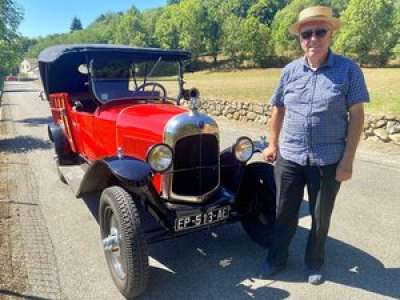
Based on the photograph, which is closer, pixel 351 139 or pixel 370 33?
pixel 351 139

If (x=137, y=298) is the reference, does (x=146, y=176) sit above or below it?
above

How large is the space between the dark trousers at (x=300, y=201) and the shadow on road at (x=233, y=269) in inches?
9.1

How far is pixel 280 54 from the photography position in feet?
189

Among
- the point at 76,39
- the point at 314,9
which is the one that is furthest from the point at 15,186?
the point at 76,39

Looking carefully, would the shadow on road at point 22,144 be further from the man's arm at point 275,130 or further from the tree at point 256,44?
the tree at point 256,44

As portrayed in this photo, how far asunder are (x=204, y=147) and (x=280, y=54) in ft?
187

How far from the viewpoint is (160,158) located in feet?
11.3

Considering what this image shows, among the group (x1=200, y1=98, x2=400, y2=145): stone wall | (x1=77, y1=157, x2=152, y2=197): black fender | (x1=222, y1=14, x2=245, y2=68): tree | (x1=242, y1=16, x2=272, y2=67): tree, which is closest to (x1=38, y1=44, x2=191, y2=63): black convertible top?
(x1=77, y1=157, x2=152, y2=197): black fender

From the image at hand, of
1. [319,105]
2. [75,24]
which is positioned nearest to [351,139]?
[319,105]

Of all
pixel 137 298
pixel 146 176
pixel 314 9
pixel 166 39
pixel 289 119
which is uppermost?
pixel 166 39

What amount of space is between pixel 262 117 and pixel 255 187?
8.26 m

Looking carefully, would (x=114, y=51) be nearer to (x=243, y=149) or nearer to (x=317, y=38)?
(x=243, y=149)

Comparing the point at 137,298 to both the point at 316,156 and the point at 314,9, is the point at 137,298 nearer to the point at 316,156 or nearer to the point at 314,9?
the point at 316,156

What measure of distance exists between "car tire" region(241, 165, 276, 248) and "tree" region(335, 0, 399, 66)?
4514cm
